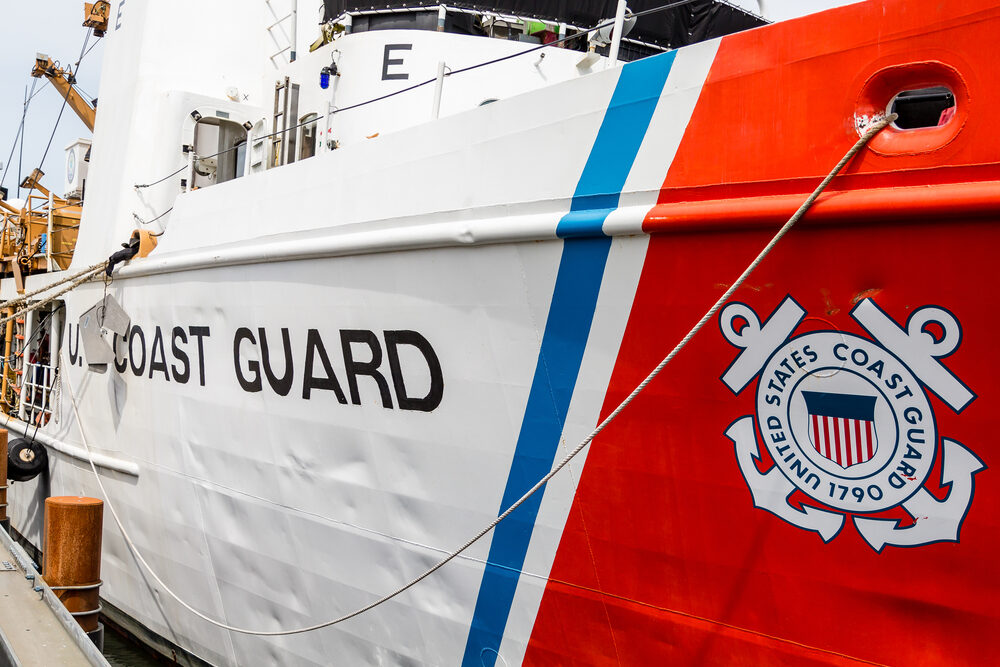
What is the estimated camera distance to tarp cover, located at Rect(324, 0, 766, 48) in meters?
4.90

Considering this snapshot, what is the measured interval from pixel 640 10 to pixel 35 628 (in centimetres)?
467

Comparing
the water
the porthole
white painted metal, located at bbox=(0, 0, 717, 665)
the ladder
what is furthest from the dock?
the ladder

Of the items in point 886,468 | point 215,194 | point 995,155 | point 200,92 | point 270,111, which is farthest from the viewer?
point 200,92

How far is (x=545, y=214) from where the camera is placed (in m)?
2.80

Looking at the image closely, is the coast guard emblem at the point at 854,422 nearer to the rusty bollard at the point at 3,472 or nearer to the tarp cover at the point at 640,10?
the tarp cover at the point at 640,10

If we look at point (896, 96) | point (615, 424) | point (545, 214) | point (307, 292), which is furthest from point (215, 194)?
point (896, 96)

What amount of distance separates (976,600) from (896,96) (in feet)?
4.18

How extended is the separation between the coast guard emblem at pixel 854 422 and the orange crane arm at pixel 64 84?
10052 mm

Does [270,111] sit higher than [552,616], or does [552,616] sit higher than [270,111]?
[270,111]

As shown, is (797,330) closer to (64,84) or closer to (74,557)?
(74,557)

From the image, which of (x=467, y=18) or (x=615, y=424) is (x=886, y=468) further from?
(x=467, y=18)

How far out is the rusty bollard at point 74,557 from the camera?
5031 mm

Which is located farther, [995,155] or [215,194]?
[215,194]

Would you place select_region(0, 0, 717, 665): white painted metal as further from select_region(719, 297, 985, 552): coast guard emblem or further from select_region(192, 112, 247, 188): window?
select_region(719, 297, 985, 552): coast guard emblem
